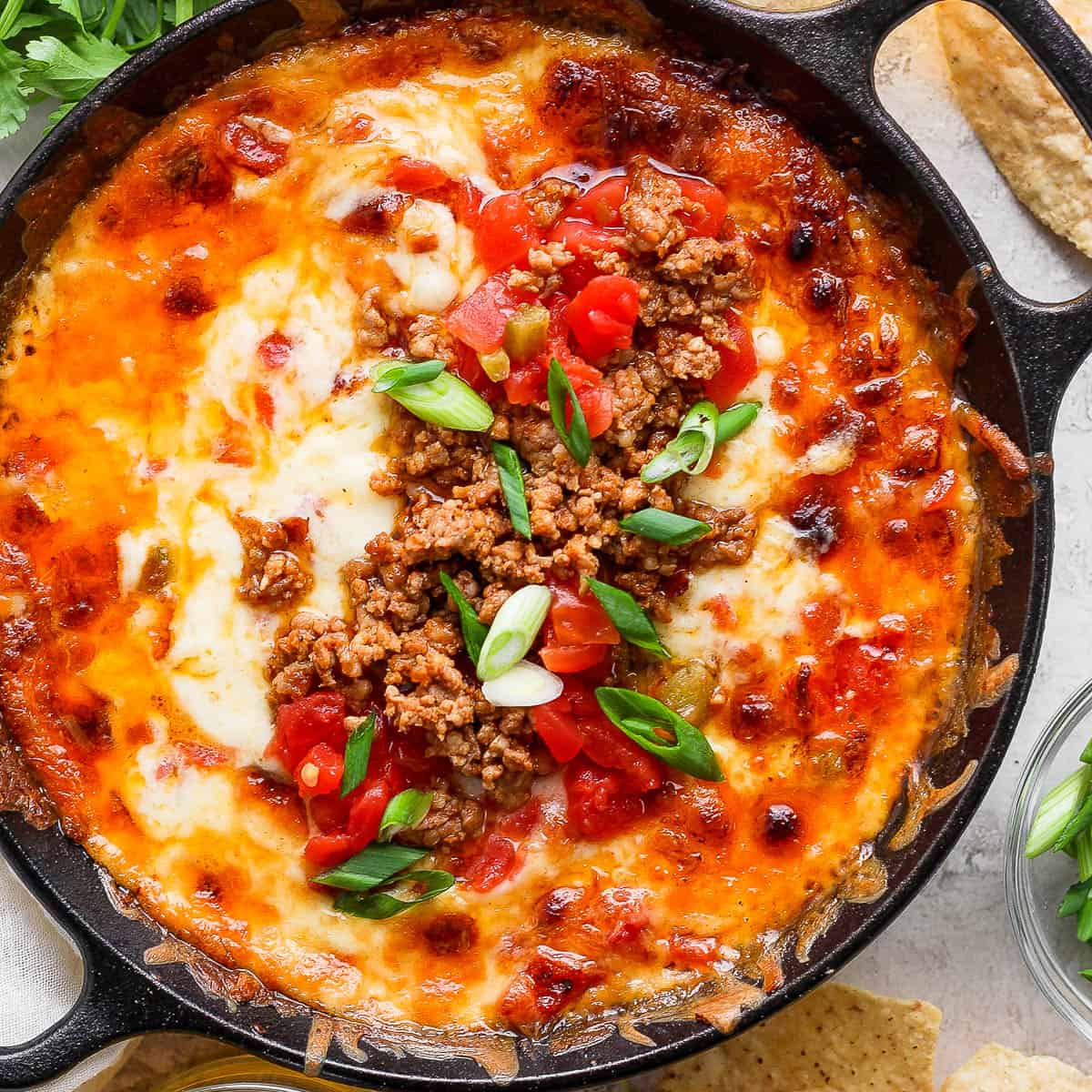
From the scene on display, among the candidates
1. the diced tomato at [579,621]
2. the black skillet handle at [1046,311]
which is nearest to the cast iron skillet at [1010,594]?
the black skillet handle at [1046,311]

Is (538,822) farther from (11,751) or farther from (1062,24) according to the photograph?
(1062,24)

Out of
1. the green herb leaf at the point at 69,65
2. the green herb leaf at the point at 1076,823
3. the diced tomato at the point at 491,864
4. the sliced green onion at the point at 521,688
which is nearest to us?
the sliced green onion at the point at 521,688

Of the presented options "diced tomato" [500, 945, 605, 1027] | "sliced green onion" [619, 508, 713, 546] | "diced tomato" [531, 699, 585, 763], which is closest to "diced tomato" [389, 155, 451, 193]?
"sliced green onion" [619, 508, 713, 546]

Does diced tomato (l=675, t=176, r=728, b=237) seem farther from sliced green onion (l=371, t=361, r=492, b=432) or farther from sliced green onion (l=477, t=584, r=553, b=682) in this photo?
sliced green onion (l=477, t=584, r=553, b=682)

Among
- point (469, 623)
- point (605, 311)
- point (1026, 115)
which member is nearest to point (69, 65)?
point (605, 311)

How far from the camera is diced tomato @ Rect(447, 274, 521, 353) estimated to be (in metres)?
2.99

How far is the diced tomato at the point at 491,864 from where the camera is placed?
3.07m

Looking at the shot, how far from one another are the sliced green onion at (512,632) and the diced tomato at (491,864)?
0.43 m

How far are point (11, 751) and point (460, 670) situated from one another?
1.14m

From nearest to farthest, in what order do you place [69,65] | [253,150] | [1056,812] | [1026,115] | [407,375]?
[407,375] < [253,150] < [69,65] < [1056,812] < [1026,115]

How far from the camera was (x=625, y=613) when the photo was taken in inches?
114

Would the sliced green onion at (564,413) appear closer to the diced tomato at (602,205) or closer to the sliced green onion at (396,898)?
the diced tomato at (602,205)

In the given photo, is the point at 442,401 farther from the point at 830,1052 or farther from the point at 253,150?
the point at 830,1052

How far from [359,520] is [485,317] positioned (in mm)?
568
